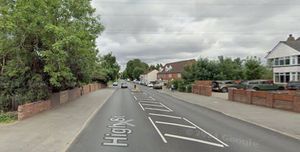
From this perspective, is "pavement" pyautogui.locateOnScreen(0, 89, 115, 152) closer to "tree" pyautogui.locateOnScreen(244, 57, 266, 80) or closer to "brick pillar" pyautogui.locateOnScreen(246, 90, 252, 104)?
"brick pillar" pyautogui.locateOnScreen(246, 90, 252, 104)

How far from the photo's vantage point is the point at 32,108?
17859 millimetres

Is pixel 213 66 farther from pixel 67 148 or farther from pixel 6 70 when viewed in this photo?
pixel 67 148

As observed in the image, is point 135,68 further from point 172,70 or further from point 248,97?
point 248,97

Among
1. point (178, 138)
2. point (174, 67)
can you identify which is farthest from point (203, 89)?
point (174, 67)

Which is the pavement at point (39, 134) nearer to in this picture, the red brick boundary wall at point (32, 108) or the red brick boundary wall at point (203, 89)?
the red brick boundary wall at point (32, 108)

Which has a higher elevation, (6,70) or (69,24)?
(69,24)

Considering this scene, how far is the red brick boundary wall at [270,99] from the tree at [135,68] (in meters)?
133

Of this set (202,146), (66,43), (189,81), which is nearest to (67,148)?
(202,146)

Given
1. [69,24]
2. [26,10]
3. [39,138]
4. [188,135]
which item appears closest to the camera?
[39,138]

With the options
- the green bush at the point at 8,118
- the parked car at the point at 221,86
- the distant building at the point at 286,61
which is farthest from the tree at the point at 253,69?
the green bush at the point at 8,118

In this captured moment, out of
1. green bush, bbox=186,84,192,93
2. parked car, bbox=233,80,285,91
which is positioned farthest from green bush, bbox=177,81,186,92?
parked car, bbox=233,80,285,91

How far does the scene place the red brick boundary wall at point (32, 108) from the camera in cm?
1608

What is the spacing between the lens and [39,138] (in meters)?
11.1

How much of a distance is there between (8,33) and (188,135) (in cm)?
1356
